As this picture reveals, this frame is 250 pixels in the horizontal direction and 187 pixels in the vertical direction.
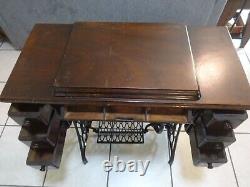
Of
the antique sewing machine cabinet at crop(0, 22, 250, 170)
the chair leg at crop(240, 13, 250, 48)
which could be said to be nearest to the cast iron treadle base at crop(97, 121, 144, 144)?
the antique sewing machine cabinet at crop(0, 22, 250, 170)

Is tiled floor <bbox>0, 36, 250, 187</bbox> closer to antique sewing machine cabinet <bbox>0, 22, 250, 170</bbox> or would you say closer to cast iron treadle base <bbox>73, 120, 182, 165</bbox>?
cast iron treadle base <bbox>73, 120, 182, 165</bbox>

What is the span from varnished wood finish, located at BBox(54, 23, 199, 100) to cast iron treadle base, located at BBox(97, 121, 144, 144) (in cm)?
51

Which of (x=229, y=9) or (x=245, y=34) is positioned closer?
(x=229, y=9)

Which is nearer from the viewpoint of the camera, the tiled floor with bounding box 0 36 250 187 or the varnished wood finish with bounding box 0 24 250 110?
the varnished wood finish with bounding box 0 24 250 110

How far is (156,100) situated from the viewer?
84 cm

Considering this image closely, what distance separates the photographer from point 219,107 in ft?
2.71

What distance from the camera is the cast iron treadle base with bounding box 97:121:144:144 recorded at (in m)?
1.34

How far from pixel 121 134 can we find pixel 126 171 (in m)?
0.20

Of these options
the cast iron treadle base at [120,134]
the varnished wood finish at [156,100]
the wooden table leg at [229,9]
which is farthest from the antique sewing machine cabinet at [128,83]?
the wooden table leg at [229,9]

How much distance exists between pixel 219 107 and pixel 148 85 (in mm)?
250

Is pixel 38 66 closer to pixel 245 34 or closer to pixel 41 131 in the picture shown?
pixel 41 131

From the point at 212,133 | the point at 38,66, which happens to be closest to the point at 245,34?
the point at 212,133

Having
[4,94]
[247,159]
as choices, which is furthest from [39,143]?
[247,159]

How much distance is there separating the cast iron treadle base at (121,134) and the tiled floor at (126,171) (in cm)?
6
